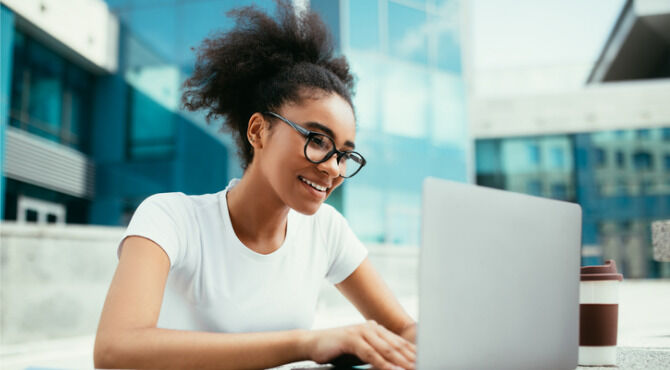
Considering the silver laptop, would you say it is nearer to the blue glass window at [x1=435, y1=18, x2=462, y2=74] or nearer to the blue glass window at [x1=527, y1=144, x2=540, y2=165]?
the blue glass window at [x1=435, y1=18, x2=462, y2=74]

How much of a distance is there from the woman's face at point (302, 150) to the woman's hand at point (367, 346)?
52 cm

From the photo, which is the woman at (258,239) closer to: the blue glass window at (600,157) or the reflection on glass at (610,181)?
the reflection on glass at (610,181)

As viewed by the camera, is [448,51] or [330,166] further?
[448,51]

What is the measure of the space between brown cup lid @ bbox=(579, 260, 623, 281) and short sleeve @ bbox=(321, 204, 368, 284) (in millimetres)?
758

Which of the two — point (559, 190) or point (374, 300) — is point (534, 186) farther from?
point (374, 300)

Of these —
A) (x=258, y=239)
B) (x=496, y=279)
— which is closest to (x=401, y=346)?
(x=496, y=279)

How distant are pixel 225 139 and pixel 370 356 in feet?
32.9

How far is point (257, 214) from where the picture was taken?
165 cm

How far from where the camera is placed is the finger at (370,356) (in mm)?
937

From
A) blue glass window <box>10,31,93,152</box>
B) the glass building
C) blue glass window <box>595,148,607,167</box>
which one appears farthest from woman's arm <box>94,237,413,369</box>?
blue glass window <box>595,148,607,167</box>

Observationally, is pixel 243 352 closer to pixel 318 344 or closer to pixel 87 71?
pixel 318 344

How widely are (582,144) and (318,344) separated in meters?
15.3

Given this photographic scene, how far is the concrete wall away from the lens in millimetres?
4867

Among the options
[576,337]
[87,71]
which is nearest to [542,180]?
[87,71]
